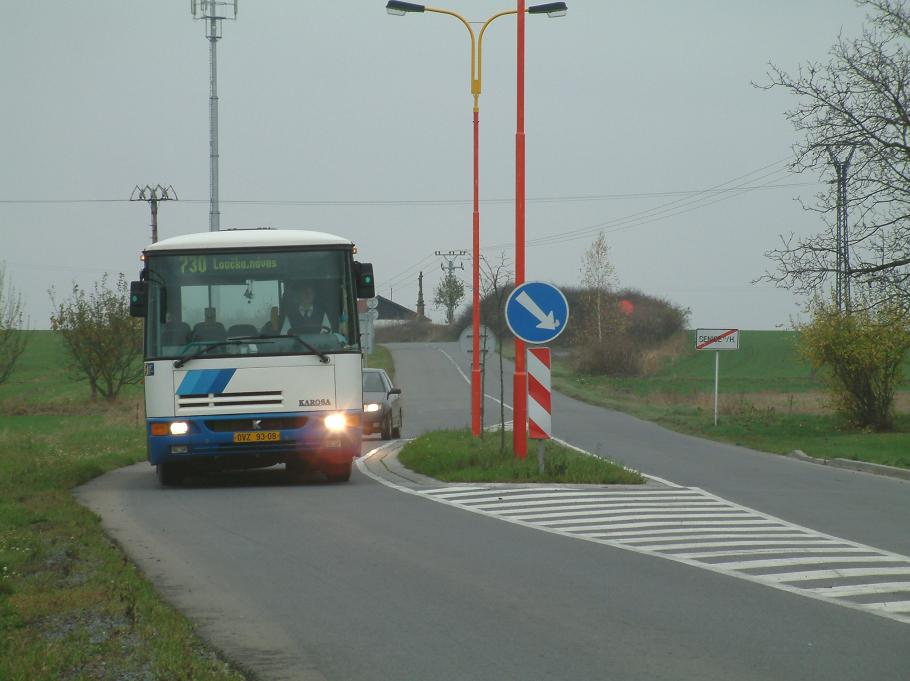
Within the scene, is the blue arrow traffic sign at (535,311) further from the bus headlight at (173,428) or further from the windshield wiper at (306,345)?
the bus headlight at (173,428)

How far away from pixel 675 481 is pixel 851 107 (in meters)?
15.7

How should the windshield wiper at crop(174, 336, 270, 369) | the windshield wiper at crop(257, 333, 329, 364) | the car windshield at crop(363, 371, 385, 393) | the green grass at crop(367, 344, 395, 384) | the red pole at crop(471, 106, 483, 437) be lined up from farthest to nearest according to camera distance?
the green grass at crop(367, 344, 395, 384), the car windshield at crop(363, 371, 385, 393), the red pole at crop(471, 106, 483, 437), the windshield wiper at crop(257, 333, 329, 364), the windshield wiper at crop(174, 336, 270, 369)

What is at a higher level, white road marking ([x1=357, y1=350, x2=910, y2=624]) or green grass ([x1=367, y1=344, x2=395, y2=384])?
green grass ([x1=367, y1=344, x2=395, y2=384])

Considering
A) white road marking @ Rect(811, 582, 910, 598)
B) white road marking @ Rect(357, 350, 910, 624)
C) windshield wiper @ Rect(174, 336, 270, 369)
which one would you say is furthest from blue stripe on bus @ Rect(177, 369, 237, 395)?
white road marking @ Rect(811, 582, 910, 598)

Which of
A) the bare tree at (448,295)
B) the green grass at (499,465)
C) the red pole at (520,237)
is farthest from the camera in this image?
the bare tree at (448,295)

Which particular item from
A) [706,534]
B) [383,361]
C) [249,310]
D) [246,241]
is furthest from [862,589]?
[383,361]

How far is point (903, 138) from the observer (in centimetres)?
3006

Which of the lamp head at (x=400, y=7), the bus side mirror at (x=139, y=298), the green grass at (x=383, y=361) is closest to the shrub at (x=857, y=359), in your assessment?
the lamp head at (x=400, y=7)

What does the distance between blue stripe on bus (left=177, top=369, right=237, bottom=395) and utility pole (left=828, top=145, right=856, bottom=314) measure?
18.4 meters

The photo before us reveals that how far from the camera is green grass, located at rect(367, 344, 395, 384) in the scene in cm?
6806

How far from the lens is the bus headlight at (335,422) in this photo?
51.6 feet

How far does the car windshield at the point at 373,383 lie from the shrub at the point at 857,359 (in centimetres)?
1229

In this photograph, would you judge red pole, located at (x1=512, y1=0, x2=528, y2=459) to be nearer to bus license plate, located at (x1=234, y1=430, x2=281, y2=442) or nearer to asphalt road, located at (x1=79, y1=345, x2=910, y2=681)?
asphalt road, located at (x1=79, y1=345, x2=910, y2=681)

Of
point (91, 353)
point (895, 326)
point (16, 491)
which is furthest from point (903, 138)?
point (91, 353)
